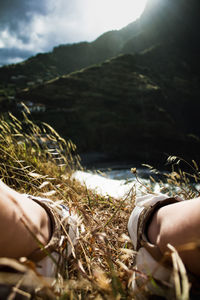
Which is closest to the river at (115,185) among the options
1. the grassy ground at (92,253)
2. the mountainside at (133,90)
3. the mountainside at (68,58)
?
the grassy ground at (92,253)

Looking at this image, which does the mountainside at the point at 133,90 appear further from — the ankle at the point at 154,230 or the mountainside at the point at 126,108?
the ankle at the point at 154,230

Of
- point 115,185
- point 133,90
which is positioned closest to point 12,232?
point 115,185

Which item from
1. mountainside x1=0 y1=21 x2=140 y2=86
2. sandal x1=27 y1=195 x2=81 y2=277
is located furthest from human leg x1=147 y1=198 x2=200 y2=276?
mountainside x1=0 y1=21 x2=140 y2=86

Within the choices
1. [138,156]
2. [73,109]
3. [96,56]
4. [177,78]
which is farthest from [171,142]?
[96,56]

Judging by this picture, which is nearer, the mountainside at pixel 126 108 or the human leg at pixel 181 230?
the human leg at pixel 181 230

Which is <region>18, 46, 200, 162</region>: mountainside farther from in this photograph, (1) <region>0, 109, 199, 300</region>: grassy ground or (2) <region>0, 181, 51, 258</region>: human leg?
(2) <region>0, 181, 51, 258</region>: human leg

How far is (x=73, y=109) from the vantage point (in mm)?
28016

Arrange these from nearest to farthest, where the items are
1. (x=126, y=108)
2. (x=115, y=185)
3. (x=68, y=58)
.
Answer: (x=115, y=185)
(x=126, y=108)
(x=68, y=58)

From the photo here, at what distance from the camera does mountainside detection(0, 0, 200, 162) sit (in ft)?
72.5

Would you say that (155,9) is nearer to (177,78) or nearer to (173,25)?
(173,25)

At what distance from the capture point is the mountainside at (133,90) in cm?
2209

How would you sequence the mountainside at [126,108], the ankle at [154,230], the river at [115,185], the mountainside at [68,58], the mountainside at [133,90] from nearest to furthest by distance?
the ankle at [154,230] < the river at [115,185] < the mountainside at [126,108] < the mountainside at [133,90] < the mountainside at [68,58]

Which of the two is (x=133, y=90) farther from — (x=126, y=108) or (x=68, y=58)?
(x=68, y=58)

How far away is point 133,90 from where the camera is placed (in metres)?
36.3
